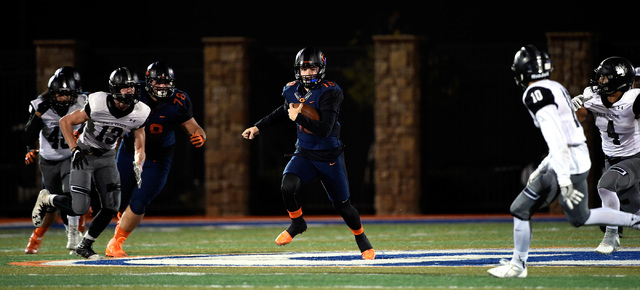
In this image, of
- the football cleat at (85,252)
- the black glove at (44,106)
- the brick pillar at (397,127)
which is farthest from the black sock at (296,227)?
the brick pillar at (397,127)

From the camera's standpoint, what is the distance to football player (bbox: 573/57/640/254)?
34.2 ft

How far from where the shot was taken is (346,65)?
2150cm

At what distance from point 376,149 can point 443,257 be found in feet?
28.3

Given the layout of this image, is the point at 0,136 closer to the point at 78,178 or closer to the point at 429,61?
the point at 429,61

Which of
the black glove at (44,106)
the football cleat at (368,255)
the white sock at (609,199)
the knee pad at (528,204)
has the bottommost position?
the football cleat at (368,255)

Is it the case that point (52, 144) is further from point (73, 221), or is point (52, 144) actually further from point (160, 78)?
point (160, 78)

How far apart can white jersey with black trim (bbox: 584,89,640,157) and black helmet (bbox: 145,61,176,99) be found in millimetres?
4022

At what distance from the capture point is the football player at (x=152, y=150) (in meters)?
11.0

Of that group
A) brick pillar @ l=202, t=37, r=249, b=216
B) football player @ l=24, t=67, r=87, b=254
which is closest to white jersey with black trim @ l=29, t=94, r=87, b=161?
football player @ l=24, t=67, r=87, b=254

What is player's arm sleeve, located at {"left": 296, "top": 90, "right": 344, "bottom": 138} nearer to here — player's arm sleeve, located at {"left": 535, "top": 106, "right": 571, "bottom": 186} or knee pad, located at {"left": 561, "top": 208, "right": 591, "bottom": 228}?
player's arm sleeve, located at {"left": 535, "top": 106, "right": 571, "bottom": 186}

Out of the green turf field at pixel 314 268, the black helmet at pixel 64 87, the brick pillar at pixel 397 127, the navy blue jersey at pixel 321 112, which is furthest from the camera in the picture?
the brick pillar at pixel 397 127

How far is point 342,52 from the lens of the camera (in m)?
19.8

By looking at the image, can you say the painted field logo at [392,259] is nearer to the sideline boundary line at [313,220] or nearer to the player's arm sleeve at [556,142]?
the player's arm sleeve at [556,142]

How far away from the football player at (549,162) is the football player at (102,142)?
154 inches
